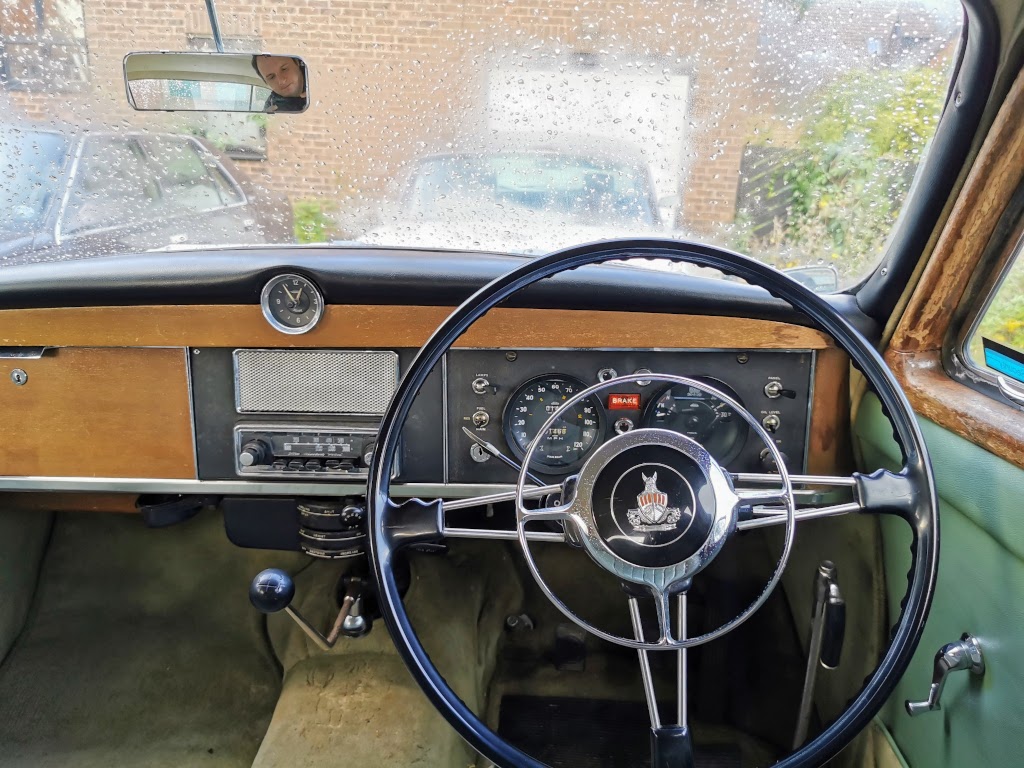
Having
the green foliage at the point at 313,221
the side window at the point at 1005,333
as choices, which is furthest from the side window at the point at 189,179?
the side window at the point at 1005,333

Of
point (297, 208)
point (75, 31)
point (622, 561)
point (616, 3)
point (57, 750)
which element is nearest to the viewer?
point (622, 561)

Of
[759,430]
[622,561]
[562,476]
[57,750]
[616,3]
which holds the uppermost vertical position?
[616,3]

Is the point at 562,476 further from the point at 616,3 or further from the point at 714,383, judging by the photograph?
the point at 616,3

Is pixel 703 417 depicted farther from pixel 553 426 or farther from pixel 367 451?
pixel 367 451

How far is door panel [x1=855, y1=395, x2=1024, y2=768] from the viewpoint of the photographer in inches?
49.6

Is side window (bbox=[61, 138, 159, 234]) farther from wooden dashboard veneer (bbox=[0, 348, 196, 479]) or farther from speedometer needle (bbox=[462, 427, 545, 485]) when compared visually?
speedometer needle (bbox=[462, 427, 545, 485])

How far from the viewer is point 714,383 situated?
1680mm

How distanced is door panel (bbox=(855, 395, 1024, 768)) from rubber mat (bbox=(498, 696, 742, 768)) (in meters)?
0.63

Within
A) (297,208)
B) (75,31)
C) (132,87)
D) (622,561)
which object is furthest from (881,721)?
(75,31)

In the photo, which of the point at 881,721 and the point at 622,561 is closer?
the point at 622,561

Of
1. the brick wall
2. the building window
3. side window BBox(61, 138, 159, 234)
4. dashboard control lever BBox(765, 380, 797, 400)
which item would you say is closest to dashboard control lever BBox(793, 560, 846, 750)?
dashboard control lever BBox(765, 380, 797, 400)

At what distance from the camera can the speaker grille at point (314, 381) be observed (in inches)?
67.1

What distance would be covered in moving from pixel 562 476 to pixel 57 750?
4.92ft

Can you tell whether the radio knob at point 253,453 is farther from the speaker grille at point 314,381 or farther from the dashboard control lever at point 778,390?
the dashboard control lever at point 778,390
